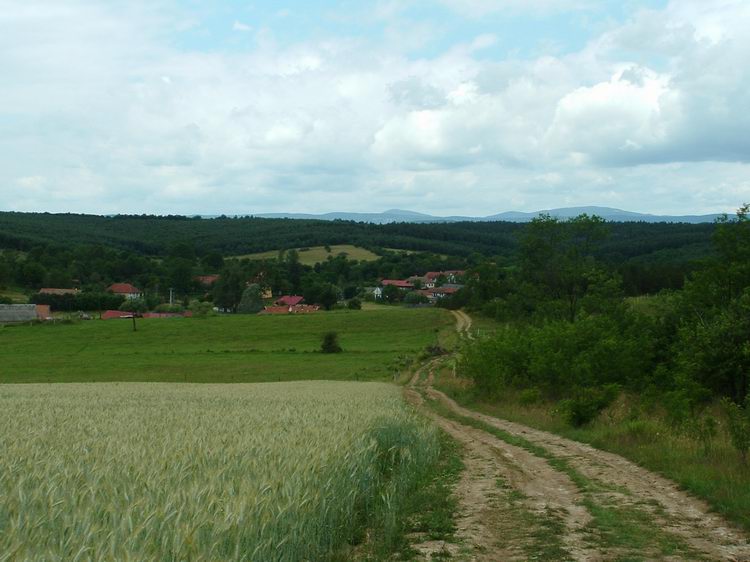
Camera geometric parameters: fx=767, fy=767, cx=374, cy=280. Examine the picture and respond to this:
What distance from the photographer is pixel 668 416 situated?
20344 mm

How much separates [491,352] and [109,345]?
200 feet

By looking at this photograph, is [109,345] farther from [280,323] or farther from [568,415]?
[568,415]

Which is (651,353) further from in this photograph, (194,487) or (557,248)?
(557,248)

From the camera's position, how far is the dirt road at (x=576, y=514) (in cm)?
915

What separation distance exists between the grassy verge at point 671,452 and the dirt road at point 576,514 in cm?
28

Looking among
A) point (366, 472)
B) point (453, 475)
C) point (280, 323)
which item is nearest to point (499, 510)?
point (366, 472)

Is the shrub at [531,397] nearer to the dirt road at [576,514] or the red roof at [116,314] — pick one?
the dirt road at [576,514]

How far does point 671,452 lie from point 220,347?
7545 cm

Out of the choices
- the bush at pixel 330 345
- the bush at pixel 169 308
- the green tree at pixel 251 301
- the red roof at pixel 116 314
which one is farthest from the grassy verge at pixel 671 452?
the green tree at pixel 251 301

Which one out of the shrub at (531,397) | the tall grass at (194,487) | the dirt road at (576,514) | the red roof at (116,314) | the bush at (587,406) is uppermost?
the tall grass at (194,487)

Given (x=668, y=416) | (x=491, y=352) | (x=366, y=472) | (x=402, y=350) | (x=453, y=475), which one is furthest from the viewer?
(x=402, y=350)

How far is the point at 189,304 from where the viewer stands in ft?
458

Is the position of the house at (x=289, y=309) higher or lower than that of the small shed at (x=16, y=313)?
lower

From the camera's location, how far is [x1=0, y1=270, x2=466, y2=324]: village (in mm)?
114688
